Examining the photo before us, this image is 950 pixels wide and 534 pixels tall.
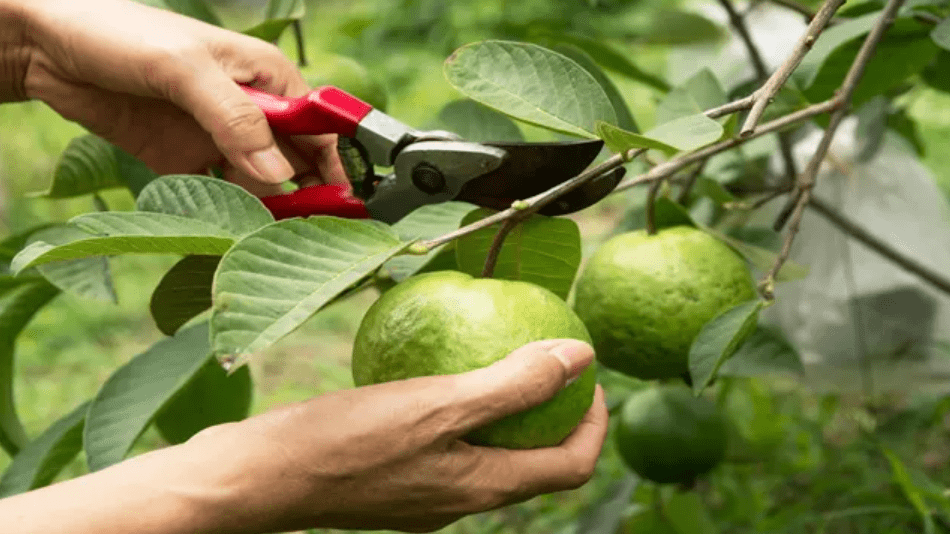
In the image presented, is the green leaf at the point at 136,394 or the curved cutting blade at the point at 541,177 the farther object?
the green leaf at the point at 136,394

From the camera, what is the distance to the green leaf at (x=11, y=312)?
3.75 ft

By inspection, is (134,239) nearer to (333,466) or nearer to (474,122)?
(333,466)

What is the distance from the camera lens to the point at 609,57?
1.48 metres

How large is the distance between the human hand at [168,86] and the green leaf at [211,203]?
0.19 m

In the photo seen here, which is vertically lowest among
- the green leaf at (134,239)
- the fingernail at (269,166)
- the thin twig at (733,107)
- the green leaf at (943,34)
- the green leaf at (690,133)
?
the fingernail at (269,166)

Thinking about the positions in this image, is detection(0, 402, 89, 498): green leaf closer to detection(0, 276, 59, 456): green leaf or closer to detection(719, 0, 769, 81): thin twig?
detection(0, 276, 59, 456): green leaf

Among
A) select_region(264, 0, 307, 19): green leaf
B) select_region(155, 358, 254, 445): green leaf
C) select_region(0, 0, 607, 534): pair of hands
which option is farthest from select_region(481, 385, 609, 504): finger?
select_region(264, 0, 307, 19): green leaf

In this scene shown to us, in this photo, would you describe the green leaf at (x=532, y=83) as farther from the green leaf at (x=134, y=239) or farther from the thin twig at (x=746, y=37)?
the thin twig at (x=746, y=37)

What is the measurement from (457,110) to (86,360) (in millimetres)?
1987

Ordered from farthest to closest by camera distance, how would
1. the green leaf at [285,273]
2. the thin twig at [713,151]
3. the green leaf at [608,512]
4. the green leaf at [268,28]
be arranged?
the green leaf at [608,512], the green leaf at [268,28], the thin twig at [713,151], the green leaf at [285,273]

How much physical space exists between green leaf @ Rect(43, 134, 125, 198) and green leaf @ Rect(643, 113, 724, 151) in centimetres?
70

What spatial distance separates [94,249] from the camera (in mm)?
769

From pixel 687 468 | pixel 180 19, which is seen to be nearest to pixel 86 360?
pixel 687 468

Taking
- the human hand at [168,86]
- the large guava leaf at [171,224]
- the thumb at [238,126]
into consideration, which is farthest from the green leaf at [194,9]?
the large guava leaf at [171,224]
